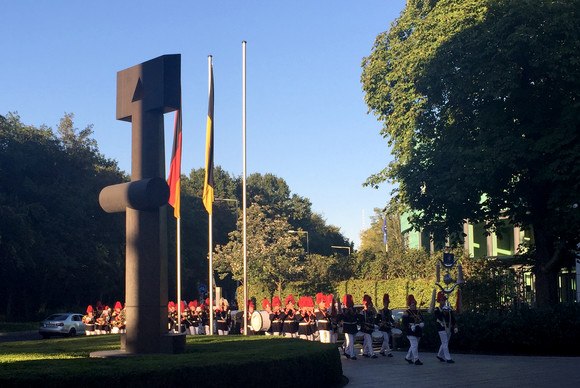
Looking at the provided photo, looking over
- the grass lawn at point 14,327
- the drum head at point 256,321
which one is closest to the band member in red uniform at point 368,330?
the drum head at point 256,321

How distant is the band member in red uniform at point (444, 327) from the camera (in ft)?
67.4

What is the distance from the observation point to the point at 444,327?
68.2ft

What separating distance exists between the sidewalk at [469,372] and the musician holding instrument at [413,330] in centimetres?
30

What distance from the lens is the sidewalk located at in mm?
15375

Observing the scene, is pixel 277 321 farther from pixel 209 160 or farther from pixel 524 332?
pixel 524 332

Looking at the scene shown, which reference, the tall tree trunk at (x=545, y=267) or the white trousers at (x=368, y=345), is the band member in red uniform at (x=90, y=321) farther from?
the tall tree trunk at (x=545, y=267)

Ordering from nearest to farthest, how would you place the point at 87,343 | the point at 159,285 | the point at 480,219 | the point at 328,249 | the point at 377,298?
the point at 159,285, the point at 87,343, the point at 480,219, the point at 377,298, the point at 328,249

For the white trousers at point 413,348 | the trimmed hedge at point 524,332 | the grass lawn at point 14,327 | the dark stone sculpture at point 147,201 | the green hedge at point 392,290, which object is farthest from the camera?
the grass lawn at point 14,327

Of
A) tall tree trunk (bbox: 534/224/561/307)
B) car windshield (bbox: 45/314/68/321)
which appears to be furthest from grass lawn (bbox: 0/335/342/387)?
car windshield (bbox: 45/314/68/321)

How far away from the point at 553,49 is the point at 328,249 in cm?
8141

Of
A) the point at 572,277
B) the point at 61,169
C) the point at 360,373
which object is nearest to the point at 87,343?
the point at 360,373

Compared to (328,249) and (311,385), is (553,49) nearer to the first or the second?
(311,385)

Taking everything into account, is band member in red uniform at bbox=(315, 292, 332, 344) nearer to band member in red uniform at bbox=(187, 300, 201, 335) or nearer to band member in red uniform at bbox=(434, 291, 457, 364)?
band member in red uniform at bbox=(434, 291, 457, 364)

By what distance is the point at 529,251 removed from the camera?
100 feet
